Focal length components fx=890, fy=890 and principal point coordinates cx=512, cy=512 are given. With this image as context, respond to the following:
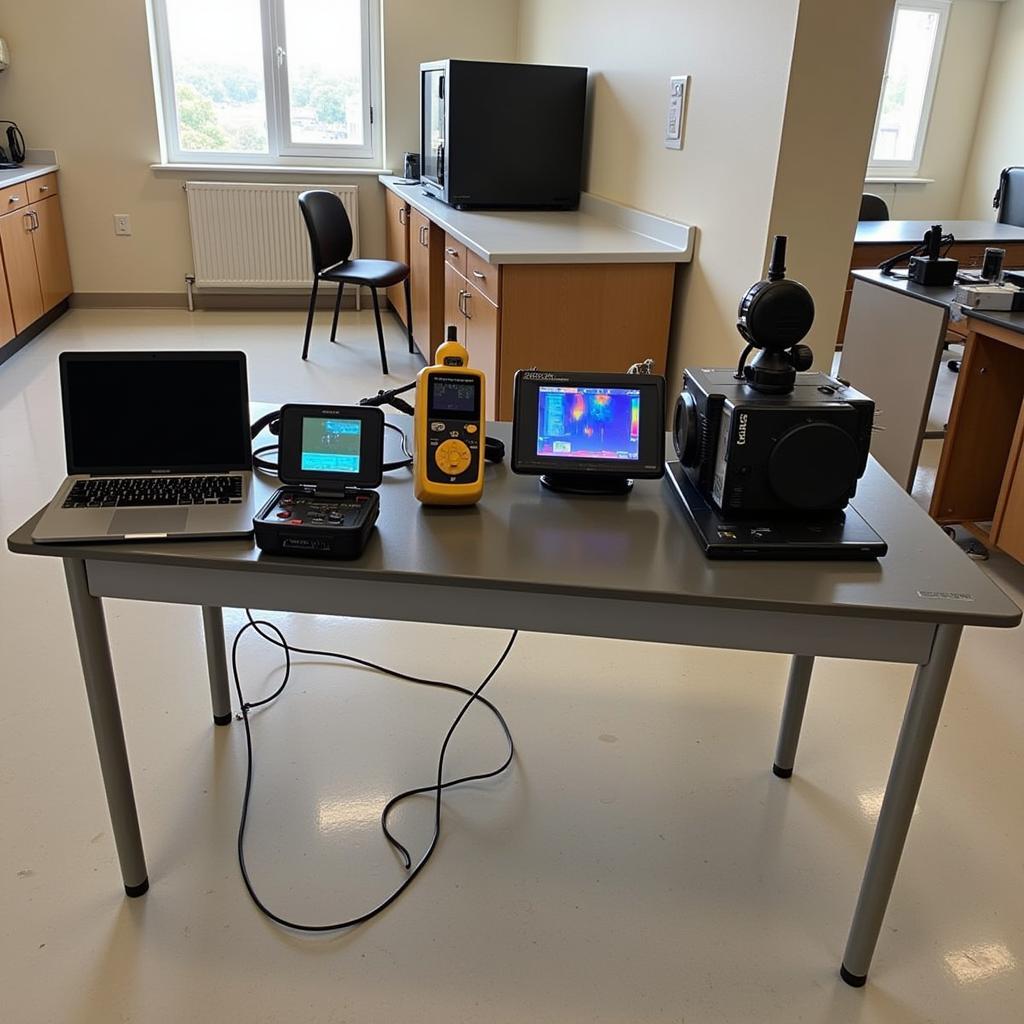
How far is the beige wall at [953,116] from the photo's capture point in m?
6.49

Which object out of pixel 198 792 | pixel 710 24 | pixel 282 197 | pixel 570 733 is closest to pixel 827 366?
pixel 710 24

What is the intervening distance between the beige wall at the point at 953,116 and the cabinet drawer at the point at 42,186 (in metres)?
5.62

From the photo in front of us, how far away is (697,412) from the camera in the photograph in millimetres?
1394

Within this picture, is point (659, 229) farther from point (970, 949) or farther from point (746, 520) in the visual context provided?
point (970, 949)

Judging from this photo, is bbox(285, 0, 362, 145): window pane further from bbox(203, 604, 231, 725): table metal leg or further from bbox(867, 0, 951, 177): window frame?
bbox(203, 604, 231, 725): table metal leg

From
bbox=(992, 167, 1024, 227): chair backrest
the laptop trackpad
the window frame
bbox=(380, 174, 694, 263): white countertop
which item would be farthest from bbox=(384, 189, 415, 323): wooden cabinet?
the laptop trackpad

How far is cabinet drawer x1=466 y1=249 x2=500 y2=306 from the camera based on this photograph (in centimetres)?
297

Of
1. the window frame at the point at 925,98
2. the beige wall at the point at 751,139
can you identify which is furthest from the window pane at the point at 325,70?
the window frame at the point at 925,98

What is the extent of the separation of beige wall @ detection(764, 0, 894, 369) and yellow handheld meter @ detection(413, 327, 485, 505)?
1.27 metres

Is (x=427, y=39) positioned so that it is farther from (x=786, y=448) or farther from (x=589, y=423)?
(x=786, y=448)

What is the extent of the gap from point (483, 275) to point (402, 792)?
6.41 feet

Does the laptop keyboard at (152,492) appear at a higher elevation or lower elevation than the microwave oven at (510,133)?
lower

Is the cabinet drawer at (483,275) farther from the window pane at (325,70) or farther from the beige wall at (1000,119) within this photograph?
the beige wall at (1000,119)

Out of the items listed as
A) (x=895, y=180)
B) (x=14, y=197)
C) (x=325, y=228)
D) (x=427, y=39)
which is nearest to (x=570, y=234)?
(x=325, y=228)
